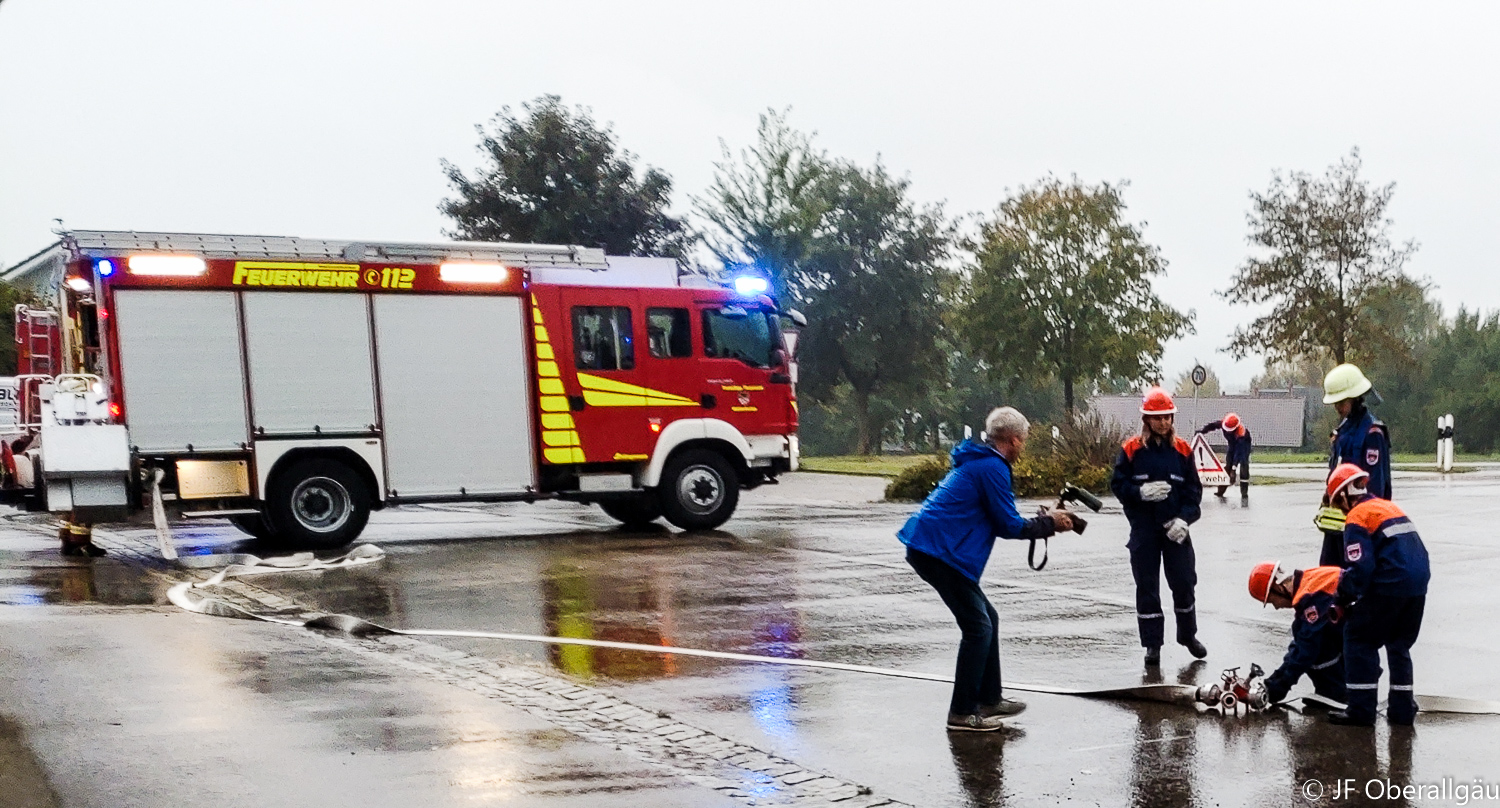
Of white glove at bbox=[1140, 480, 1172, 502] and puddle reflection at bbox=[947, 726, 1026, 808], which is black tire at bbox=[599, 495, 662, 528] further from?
puddle reflection at bbox=[947, 726, 1026, 808]

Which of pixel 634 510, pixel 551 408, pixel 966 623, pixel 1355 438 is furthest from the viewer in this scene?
pixel 634 510

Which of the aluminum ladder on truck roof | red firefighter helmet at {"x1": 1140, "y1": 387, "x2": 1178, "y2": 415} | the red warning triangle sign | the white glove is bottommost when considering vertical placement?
the red warning triangle sign

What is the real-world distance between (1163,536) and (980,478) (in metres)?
2.47

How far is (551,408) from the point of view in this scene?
1755 cm

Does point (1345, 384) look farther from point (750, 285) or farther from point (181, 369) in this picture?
point (181, 369)

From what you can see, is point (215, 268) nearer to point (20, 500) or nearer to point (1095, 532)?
point (20, 500)

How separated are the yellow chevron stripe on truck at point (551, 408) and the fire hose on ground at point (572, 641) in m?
2.75

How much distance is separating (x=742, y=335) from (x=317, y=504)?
525cm

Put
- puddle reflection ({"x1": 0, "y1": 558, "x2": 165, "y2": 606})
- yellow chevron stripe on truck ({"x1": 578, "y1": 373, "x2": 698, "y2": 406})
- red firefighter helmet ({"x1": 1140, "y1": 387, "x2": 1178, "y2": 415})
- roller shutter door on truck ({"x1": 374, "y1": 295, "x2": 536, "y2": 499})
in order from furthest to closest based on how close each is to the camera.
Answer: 1. yellow chevron stripe on truck ({"x1": 578, "y1": 373, "x2": 698, "y2": 406})
2. roller shutter door on truck ({"x1": 374, "y1": 295, "x2": 536, "y2": 499})
3. puddle reflection ({"x1": 0, "y1": 558, "x2": 165, "y2": 606})
4. red firefighter helmet ({"x1": 1140, "y1": 387, "x2": 1178, "y2": 415})

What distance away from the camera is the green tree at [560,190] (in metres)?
39.0

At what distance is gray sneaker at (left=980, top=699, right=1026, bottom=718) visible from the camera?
7.57 meters

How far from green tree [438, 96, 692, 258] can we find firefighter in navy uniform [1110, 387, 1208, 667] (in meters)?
30.1

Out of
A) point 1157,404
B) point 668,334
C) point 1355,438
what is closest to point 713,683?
point 1157,404

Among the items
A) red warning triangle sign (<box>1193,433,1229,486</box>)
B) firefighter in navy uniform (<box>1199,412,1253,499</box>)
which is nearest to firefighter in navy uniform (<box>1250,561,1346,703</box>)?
firefighter in navy uniform (<box>1199,412,1253,499</box>)
